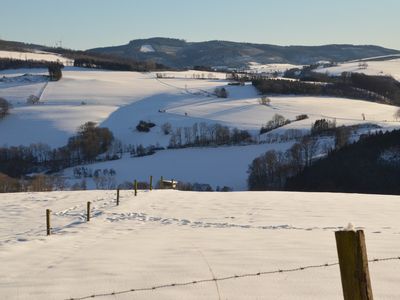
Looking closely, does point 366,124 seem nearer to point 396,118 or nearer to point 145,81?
point 396,118

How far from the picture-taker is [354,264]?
4.59 m

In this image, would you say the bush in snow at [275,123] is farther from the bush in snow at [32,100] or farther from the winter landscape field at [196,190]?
the bush in snow at [32,100]

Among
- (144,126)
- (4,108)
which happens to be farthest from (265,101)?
(4,108)

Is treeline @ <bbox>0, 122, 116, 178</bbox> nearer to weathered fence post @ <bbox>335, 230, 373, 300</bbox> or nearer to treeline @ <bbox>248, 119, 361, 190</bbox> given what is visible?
treeline @ <bbox>248, 119, 361, 190</bbox>

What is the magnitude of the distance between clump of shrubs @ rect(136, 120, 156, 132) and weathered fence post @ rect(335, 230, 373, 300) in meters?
122

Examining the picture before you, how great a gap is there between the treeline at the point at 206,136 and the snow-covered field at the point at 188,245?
8410 cm

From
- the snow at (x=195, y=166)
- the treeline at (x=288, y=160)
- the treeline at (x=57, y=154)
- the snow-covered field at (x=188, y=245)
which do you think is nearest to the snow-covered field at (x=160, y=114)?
the snow at (x=195, y=166)

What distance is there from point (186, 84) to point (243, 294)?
7344 inches

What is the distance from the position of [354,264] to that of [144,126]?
407 feet

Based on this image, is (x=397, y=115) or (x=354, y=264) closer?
(x=354, y=264)

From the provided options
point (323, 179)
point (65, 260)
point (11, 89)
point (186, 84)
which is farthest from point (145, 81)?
point (65, 260)

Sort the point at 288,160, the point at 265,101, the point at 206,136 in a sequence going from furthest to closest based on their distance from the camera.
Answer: the point at 265,101, the point at 206,136, the point at 288,160

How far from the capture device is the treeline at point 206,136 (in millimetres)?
112250

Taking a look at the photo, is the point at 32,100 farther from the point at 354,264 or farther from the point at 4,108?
the point at 354,264
